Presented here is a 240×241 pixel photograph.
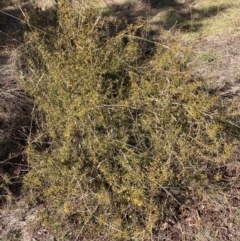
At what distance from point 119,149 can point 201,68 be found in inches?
76.6

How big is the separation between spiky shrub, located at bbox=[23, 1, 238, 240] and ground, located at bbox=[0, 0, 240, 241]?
18 centimetres

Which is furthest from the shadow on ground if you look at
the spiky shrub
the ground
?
the spiky shrub

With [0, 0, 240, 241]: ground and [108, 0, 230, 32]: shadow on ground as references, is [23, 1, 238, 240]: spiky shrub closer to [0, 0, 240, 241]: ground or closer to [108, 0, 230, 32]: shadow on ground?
[0, 0, 240, 241]: ground

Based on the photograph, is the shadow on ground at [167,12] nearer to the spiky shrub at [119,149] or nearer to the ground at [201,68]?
the ground at [201,68]

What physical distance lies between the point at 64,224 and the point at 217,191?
124cm

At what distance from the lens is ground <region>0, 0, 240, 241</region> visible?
3.22 metres

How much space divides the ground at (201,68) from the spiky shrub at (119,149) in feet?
0.59

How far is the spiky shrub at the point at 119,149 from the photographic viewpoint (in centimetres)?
301

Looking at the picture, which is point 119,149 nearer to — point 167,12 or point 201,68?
point 201,68

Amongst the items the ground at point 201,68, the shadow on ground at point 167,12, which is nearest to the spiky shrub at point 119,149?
the ground at point 201,68

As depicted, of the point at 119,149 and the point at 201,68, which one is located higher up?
the point at 119,149

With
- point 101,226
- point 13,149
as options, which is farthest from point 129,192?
point 13,149

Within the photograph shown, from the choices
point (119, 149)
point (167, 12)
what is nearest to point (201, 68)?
point (119, 149)

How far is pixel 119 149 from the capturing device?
3121mm
